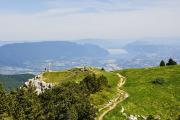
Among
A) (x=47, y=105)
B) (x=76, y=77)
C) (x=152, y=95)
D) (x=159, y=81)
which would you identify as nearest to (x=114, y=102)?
(x=152, y=95)

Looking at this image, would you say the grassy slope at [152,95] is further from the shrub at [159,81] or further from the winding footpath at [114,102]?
the winding footpath at [114,102]

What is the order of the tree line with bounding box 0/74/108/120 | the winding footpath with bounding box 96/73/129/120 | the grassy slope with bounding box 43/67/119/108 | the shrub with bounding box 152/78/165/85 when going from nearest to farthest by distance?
1. the tree line with bounding box 0/74/108/120
2. the winding footpath with bounding box 96/73/129/120
3. the grassy slope with bounding box 43/67/119/108
4. the shrub with bounding box 152/78/165/85

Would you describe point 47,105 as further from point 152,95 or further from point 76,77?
point 76,77

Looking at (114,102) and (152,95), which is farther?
(152,95)

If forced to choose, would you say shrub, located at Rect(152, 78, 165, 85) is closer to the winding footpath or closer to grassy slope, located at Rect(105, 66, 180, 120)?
grassy slope, located at Rect(105, 66, 180, 120)

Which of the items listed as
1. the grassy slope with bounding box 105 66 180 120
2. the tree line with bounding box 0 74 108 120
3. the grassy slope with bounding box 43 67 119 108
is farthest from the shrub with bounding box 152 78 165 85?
the tree line with bounding box 0 74 108 120

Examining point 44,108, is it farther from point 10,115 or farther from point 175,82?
point 175,82

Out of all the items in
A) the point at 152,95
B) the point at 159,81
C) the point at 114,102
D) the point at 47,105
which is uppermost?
the point at 159,81

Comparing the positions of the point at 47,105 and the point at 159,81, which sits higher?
the point at 159,81

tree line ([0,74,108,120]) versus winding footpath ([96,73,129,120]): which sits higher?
tree line ([0,74,108,120])
